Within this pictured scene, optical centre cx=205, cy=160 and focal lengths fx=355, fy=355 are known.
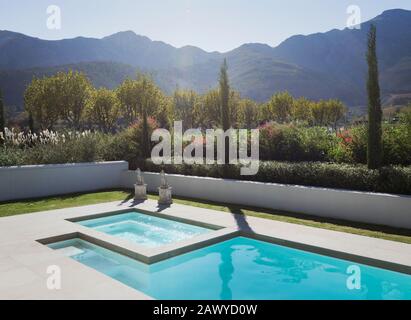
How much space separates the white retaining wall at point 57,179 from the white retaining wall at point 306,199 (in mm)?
2592

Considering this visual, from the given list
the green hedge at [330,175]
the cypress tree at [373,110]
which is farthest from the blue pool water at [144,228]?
the cypress tree at [373,110]

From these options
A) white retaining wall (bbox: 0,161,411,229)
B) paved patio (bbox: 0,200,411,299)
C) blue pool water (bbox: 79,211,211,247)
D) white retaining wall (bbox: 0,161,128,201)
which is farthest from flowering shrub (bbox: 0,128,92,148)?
blue pool water (bbox: 79,211,211,247)

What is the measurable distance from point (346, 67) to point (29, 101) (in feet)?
523

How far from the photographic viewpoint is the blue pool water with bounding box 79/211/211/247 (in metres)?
7.50

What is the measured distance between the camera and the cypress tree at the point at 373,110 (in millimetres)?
8711

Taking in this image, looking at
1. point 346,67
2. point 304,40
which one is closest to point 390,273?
point 346,67

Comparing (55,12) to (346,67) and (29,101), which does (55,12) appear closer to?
(29,101)

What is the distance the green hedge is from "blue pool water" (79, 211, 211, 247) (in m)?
3.12

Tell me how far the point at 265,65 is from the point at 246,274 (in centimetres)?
15585

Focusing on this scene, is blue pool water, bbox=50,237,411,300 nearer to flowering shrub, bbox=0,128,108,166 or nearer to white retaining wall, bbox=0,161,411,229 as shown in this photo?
white retaining wall, bbox=0,161,411,229

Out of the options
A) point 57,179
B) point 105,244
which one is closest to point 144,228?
point 105,244

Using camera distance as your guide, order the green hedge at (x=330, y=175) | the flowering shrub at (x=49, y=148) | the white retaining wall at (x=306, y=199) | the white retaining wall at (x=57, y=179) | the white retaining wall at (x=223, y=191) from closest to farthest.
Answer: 1. the white retaining wall at (x=306, y=199)
2. the white retaining wall at (x=223, y=191)
3. the green hedge at (x=330, y=175)
4. the white retaining wall at (x=57, y=179)
5. the flowering shrub at (x=49, y=148)

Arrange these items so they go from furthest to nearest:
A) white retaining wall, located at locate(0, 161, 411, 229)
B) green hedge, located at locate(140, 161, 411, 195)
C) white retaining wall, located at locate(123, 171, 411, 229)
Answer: green hedge, located at locate(140, 161, 411, 195), white retaining wall, located at locate(0, 161, 411, 229), white retaining wall, located at locate(123, 171, 411, 229)

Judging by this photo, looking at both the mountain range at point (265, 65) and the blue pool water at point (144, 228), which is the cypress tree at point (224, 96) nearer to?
the blue pool water at point (144, 228)
